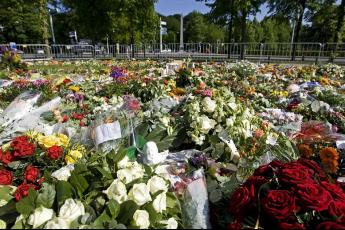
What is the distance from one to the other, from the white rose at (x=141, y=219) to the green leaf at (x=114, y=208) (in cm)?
9

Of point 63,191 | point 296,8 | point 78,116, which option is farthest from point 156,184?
point 296,8

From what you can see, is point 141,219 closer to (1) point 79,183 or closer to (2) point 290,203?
(1) point 79,183

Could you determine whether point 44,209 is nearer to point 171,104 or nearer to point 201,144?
point 201,144

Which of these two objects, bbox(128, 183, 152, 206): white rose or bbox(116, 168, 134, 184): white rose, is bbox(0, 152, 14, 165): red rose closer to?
bbox(116, 168, 134, 184): white rose

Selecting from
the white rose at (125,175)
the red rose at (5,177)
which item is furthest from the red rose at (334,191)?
the red rose at (5,177)

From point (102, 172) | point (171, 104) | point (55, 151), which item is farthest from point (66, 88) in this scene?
point (102, 172)

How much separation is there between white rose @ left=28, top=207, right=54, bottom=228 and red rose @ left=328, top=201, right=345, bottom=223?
1.30 m

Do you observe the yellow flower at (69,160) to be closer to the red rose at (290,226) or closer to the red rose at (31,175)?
the red rose at (31,175)

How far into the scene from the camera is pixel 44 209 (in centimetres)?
159

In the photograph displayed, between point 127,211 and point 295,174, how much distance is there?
34.1 inches

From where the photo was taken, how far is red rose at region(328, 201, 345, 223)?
1.50m

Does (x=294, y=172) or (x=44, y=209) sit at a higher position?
(x=294, y=172)

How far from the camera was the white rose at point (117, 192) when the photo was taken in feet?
5.60

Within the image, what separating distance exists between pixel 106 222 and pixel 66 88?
17.8ft
